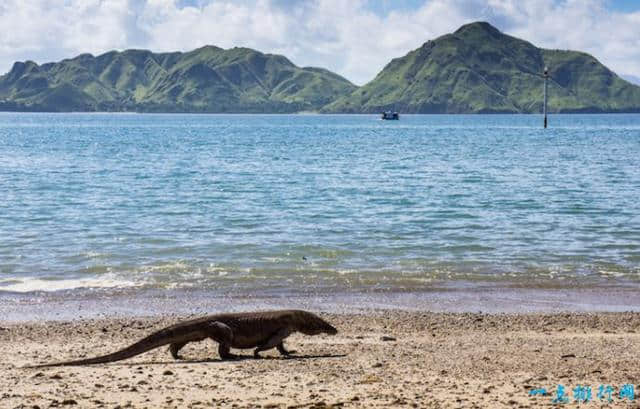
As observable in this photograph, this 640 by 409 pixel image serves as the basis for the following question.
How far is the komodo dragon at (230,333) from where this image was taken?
11.4 m

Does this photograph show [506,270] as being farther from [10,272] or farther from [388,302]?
[10,272]

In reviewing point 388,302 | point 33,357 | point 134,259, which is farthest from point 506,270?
point 33,357

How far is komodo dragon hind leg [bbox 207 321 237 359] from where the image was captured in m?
11.8

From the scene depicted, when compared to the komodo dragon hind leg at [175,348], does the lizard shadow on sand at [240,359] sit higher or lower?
lower

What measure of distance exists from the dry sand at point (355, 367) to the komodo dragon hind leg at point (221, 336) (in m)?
0.21

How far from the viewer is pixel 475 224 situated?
3005 cm

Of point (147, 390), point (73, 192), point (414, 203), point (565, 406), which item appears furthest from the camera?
point (73, 192)

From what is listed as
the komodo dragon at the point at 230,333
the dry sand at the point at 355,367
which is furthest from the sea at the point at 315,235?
the komodo dragon at the point at 230,333

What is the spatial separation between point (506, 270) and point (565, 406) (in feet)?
39.0

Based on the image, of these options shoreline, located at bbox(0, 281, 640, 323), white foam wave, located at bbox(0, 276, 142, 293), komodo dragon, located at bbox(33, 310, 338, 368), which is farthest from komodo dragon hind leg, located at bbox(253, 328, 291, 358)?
white foam wave, located at bbox(0, 276, 142, 293)

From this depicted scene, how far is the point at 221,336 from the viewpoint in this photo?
11797 millimetres

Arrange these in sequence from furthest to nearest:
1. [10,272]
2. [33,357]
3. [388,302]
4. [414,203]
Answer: [414,203] < [10,272] < [388,302] < [33,357]

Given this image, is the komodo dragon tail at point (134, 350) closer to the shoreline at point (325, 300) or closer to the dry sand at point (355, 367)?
the dry sand at point (355, 367)

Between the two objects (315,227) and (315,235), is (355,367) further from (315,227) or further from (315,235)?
(315,227)
